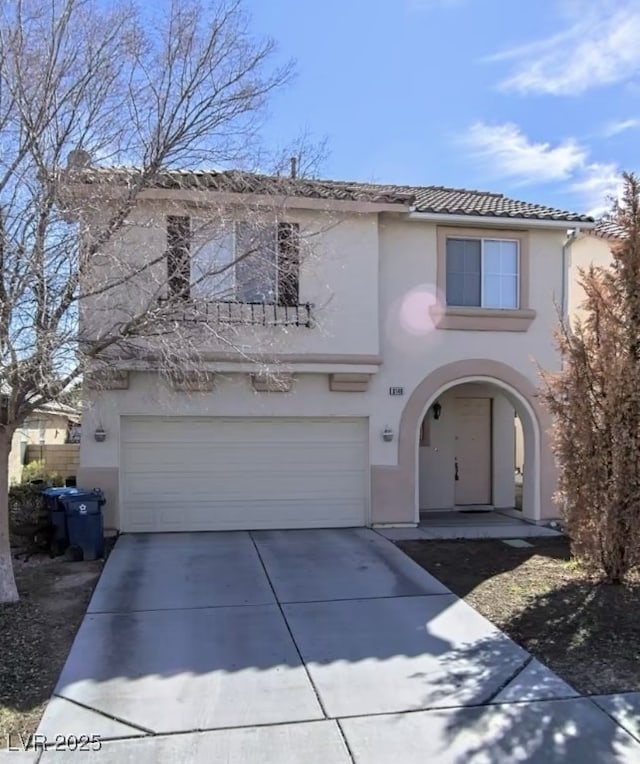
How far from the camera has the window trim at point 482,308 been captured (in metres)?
12.2

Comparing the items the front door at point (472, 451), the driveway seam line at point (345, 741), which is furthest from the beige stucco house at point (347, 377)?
the driveway seam line at point (345, 741)

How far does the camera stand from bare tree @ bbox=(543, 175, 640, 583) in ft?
25.6

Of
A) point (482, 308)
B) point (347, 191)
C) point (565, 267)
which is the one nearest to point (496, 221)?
point (482, 308)

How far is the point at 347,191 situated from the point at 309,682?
8.22m

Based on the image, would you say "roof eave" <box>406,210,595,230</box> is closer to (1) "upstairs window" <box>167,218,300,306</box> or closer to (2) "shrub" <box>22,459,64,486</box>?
(1) "upstairs window" <box>167,218,300,306</box>

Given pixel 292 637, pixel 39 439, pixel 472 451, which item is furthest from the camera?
pixel 39 439

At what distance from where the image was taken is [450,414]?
14.4 metres

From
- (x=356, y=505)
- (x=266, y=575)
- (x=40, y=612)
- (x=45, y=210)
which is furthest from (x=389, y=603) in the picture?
(x=45, y=210)

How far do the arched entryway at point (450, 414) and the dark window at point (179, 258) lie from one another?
5686 mm

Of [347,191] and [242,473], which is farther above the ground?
[347,191]

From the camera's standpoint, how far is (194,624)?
21.6 ft

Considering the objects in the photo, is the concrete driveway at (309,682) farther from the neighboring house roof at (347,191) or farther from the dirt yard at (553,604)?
the neighboring house roof at (347,191)

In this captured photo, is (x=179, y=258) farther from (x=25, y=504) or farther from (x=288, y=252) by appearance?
(x=25, y=504)

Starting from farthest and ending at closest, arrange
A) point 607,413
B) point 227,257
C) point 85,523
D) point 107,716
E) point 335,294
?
point 335,294 < point 85,523 < point 227,257 < point 607,413 < point 107,716
